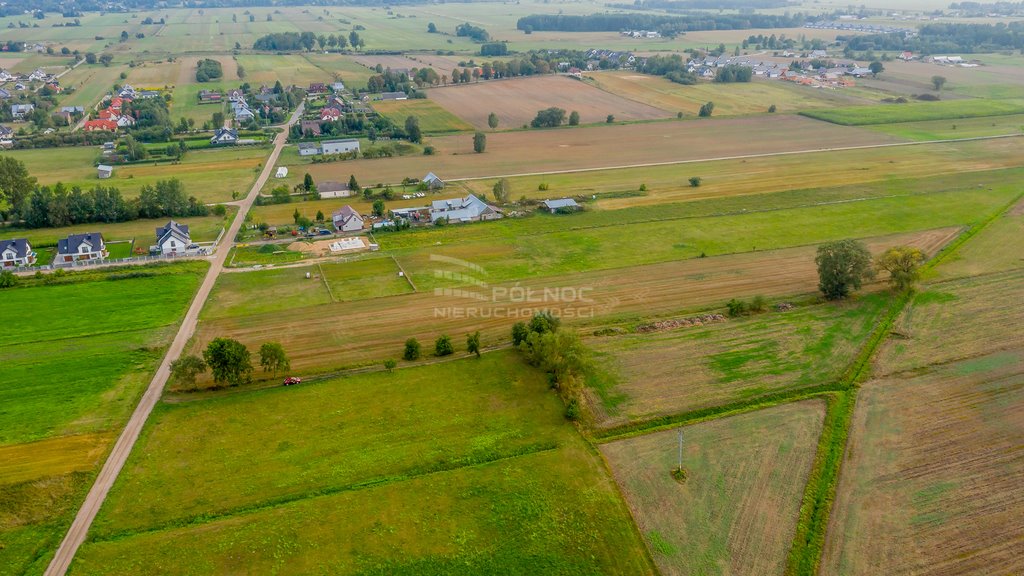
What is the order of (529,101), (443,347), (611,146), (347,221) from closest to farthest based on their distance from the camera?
(443,347)
(347,221)
(611,146)
(529,101)

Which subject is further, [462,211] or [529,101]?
[529,101]

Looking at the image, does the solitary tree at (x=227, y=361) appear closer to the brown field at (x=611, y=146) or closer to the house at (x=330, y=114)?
the brown field at (x=611, y=146)

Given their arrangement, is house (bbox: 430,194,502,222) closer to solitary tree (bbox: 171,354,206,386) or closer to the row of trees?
the row of trees

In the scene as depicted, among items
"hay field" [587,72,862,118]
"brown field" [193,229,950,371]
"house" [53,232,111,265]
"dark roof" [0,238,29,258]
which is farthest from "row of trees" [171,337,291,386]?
"hay field" [587,72,862,118]

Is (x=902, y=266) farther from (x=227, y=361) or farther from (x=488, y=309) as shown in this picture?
(x=227, y=361)

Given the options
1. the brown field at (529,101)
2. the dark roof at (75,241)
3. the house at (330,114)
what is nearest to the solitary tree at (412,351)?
the dark roof at (75,241)

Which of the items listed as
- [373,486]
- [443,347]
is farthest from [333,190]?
[373,486]

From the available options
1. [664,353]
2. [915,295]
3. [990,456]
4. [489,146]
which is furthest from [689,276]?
[489,146]
